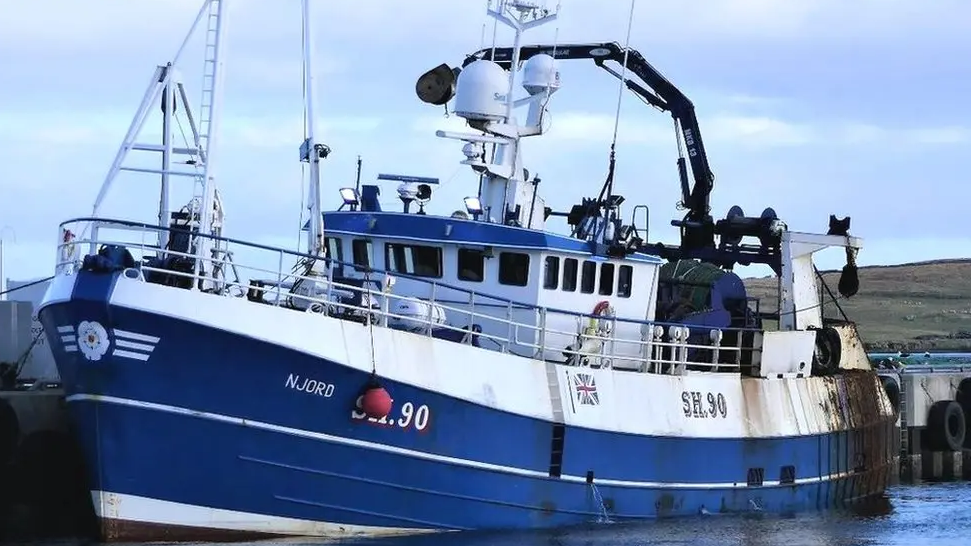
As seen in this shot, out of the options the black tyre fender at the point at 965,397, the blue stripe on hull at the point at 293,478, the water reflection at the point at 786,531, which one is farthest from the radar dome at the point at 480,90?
the black tyre fender at the point at 965,397

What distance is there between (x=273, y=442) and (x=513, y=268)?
538 centimetres

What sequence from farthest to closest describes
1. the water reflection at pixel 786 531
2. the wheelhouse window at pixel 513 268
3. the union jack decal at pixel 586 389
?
the wheelhouse window at pixel 513 268
the union jack decal at pixel 586 389
the water reflection at pixel 786 531

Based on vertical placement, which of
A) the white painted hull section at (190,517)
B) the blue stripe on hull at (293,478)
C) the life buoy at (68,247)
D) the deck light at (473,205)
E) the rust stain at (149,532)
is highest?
the deck light at (473,205)

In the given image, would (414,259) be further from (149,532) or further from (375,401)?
(149,532)

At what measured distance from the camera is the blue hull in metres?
19.8

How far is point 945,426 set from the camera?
36844 millimetres

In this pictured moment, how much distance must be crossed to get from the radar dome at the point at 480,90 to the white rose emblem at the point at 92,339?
740cm

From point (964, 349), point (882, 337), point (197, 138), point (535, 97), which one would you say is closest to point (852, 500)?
point (535, 97)

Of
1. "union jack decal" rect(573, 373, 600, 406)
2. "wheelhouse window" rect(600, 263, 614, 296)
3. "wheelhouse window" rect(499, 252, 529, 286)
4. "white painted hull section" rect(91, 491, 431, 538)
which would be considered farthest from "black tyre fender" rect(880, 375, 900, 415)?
"white painted hull section" rect(91, 491, 431, 538)

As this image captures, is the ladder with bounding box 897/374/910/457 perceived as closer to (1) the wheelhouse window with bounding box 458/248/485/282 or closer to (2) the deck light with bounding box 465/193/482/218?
(1) the wheelhouse window with bounding box 458/248/485/282

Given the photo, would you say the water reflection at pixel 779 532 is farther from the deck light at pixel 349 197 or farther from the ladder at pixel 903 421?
the ladder at pixel 903 421

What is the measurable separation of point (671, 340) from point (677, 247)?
5.18 m

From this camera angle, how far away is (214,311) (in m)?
19.7

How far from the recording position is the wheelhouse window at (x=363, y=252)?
24.8 meters
